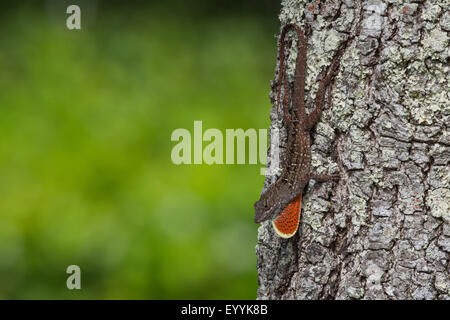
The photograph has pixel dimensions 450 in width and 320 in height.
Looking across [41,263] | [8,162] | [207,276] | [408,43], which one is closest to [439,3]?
[408,43]

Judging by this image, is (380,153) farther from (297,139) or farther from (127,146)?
(127,146)

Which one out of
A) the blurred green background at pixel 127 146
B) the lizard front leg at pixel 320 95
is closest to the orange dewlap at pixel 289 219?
the lizard front leg at pixel 320 95

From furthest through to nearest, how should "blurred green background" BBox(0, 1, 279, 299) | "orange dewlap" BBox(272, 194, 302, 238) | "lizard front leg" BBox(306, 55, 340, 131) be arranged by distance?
"blurred green background" BBox(0, 1, 279, 299) < "orange dewlap" BBox(272, 194, 302, 238) < "lizard front leg" BBox(306, 55, 340, 131)

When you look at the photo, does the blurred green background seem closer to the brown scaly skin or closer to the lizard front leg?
the brown scaly skin

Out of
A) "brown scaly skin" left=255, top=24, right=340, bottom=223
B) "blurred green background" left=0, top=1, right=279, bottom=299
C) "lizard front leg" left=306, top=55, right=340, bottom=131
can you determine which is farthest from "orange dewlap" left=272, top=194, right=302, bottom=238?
"blurred green background" left=0, top=1, right=279, bottom=299

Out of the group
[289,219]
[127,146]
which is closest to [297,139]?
[289,219]

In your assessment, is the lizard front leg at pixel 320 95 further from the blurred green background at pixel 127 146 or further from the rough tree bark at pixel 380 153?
the blurred green background at pixel 127 146
